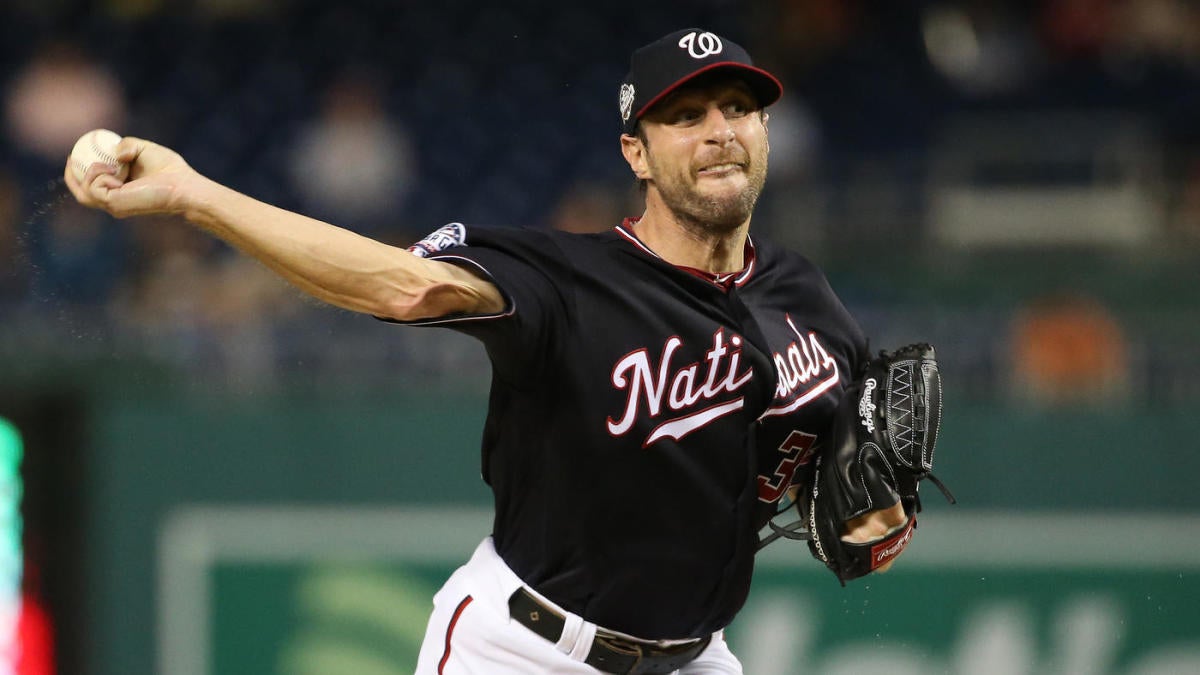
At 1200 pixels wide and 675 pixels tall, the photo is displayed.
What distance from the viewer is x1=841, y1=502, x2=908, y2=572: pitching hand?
3186 millimetres

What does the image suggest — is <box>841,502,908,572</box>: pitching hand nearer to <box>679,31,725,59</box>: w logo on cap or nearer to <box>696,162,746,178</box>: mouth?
<box>696,162,746,178</box>: mouth

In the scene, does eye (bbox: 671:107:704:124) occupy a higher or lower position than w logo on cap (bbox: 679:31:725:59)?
lower

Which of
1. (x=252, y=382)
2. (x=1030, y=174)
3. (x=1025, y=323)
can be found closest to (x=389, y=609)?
(x=252, y=382)

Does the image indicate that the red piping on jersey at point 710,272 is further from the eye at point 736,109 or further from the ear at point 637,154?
the eye at point 736,109

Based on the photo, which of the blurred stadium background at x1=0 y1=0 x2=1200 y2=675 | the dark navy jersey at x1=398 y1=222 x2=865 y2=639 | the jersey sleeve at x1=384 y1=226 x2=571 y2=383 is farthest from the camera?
the blurred stadium background at x1=0 y1=0 x2=1200 y2=675

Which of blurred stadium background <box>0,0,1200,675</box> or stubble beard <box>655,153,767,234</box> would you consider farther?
blurred stadium background <box>0,0,1200,675</box>

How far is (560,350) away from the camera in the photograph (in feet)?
9.38

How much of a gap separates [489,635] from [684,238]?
0.85 m

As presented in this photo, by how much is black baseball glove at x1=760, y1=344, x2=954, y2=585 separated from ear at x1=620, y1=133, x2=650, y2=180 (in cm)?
62

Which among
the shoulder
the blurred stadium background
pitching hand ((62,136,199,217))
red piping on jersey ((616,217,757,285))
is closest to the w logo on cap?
red piping on jersey ((616,217,757,285))

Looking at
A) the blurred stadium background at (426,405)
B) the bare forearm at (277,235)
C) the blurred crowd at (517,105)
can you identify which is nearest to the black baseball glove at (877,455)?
the bare forearm at (277,235)

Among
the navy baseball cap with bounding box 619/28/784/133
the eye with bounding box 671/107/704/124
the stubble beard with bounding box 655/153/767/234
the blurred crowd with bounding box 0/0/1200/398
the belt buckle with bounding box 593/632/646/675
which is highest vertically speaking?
the blurred crowd with bounding box 0/0/1200/398

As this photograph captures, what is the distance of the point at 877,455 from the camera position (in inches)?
122

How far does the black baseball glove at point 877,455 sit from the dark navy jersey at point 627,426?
0.43 ft
